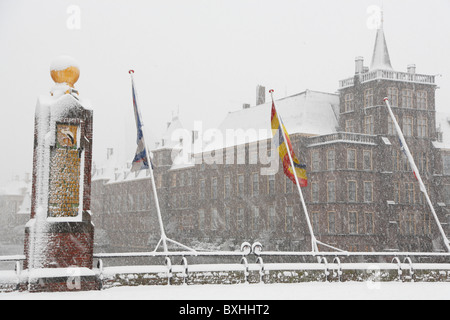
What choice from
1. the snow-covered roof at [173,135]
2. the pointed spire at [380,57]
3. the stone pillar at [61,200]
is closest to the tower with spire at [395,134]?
the pointed spire at [380,57]

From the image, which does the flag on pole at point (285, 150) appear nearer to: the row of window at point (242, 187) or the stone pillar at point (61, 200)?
the stone pillar at point (61, 200)

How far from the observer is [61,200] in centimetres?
1236

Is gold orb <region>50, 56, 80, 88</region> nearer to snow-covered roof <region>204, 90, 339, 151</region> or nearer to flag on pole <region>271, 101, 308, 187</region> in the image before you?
flag on pole <region>271, 101, 308, 187</region>

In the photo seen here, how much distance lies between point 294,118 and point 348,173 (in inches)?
376

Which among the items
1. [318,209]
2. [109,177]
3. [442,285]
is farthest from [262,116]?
[442,285]

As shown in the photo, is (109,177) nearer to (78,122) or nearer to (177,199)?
(177,199)

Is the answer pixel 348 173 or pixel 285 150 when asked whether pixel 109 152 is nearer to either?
pixel 348 173

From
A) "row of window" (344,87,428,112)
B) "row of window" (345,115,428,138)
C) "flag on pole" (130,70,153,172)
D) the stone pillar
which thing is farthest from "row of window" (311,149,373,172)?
the stone pillar

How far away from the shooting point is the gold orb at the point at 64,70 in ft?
42.8

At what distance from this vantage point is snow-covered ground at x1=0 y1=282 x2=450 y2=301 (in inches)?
440

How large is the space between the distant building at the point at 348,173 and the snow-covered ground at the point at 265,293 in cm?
3221

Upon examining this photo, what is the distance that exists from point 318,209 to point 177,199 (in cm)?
2809

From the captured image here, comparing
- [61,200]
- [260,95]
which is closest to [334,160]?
[260,95]

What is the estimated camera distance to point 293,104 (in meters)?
55.8
